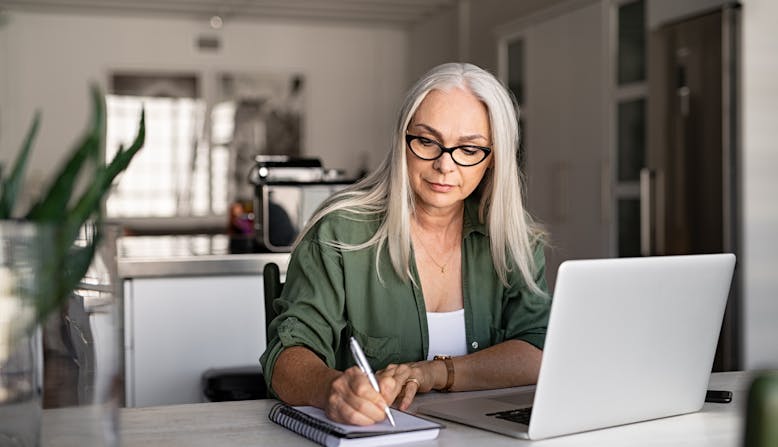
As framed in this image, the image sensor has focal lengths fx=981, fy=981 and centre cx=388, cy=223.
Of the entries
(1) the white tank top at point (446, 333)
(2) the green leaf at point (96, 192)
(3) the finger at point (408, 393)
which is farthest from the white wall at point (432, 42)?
(2) the green leaf at point (96, 192)

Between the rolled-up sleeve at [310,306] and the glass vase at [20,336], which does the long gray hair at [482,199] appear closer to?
the rolled-up sleeve at [310,306]

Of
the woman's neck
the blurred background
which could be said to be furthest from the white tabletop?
the blurred background

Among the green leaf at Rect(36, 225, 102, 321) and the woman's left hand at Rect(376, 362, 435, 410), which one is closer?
the green leaf at Rect(36, 225, 102, 321)

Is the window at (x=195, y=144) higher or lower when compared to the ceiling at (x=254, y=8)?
lower

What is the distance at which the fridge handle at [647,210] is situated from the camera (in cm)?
491

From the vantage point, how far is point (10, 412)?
0.93 meters

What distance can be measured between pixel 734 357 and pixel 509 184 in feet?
9.09

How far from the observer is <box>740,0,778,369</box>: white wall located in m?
4.21

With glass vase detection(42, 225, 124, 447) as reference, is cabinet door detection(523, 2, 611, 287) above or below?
above

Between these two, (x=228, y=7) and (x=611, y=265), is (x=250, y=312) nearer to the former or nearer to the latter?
(x=611, y=265)

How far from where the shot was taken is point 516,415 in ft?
4.49

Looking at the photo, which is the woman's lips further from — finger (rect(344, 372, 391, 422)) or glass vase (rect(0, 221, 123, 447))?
glass vase (rect(0, 221, 123, 447))

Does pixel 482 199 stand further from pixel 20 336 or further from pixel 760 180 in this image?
pixel 760 180

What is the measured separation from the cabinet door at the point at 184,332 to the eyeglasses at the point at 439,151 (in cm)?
134
